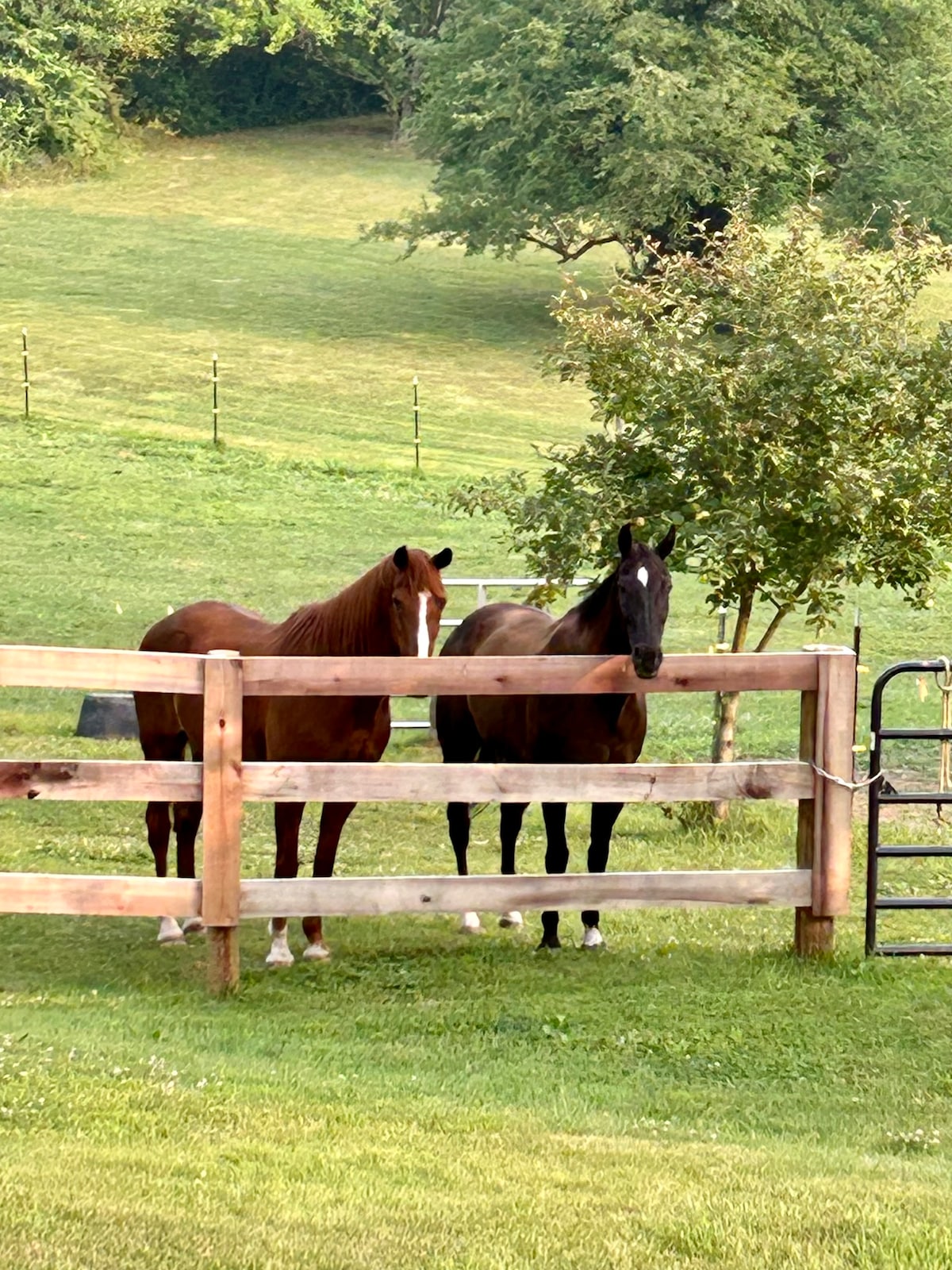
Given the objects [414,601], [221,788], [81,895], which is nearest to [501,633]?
[414,601]

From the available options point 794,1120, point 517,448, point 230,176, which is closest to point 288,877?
point 794,1120

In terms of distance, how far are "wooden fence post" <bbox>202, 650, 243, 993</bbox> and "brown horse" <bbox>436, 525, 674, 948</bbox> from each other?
5.52 ft

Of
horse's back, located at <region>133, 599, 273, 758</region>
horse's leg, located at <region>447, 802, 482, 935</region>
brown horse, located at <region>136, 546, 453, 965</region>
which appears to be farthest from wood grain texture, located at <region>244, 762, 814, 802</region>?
horse's leg, located at <region>447, 802, 482, 935</region>

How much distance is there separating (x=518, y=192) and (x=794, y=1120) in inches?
1448

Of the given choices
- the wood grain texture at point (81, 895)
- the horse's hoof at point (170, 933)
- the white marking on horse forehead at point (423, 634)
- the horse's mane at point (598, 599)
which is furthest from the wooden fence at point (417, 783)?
the horse's hoof at point (170, 933)

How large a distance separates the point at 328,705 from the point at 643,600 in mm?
1609

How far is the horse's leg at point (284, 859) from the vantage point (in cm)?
820

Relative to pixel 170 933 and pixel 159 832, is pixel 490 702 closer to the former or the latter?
pixel 159 832

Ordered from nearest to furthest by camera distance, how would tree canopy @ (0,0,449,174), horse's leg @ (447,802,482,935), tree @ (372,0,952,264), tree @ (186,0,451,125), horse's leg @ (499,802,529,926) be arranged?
horse's leg @ (499,802,529,926)
horse's leg @ (447,802,482,935)
tree @ (372,0,952,264)
tree canopy @ (0,0,449,174)
tree @ (186,0,451,125)

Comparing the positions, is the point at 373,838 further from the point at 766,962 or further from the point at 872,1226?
the point at 872,1226

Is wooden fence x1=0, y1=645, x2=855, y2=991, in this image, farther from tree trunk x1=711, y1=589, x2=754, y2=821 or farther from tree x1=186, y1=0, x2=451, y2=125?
tree x1=186, y1=0, x2=451, y2=125

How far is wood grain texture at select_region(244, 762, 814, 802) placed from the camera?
744cm

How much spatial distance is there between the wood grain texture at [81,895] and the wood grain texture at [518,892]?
1.34 ft

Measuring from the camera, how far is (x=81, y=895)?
7305 millimetres
